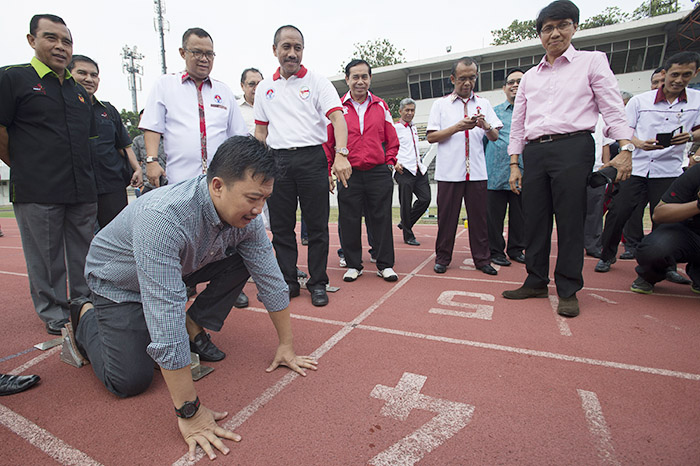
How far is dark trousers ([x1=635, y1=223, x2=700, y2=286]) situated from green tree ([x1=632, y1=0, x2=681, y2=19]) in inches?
1481

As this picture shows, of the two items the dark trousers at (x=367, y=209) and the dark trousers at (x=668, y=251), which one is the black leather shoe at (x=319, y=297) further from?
the dark trousers at (x=668, y=251)

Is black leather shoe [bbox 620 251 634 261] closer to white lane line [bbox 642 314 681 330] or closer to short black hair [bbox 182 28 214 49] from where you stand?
white lane line [bbox 642 314 681 330]

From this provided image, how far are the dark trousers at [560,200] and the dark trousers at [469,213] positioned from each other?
3.29 feet

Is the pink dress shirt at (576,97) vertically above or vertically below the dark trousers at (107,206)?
above

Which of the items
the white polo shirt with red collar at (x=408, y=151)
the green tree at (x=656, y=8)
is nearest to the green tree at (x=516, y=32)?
the green tree at (x=656, y=8)

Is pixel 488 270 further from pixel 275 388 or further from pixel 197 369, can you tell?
pixel 197 369

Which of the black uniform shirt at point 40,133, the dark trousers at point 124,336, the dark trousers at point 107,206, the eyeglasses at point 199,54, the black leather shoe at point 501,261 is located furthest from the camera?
the black leather shoe at point 501,261

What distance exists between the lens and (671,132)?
12.1ft

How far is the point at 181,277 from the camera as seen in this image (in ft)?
5.48

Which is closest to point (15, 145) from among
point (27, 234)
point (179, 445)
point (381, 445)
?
point (27, 234)

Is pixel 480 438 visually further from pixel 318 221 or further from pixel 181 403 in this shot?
pixel 318 221

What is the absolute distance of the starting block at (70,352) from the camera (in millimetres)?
2264

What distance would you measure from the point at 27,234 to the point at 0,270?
10.6ft

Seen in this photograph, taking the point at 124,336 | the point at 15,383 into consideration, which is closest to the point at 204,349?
the point at 124,336
